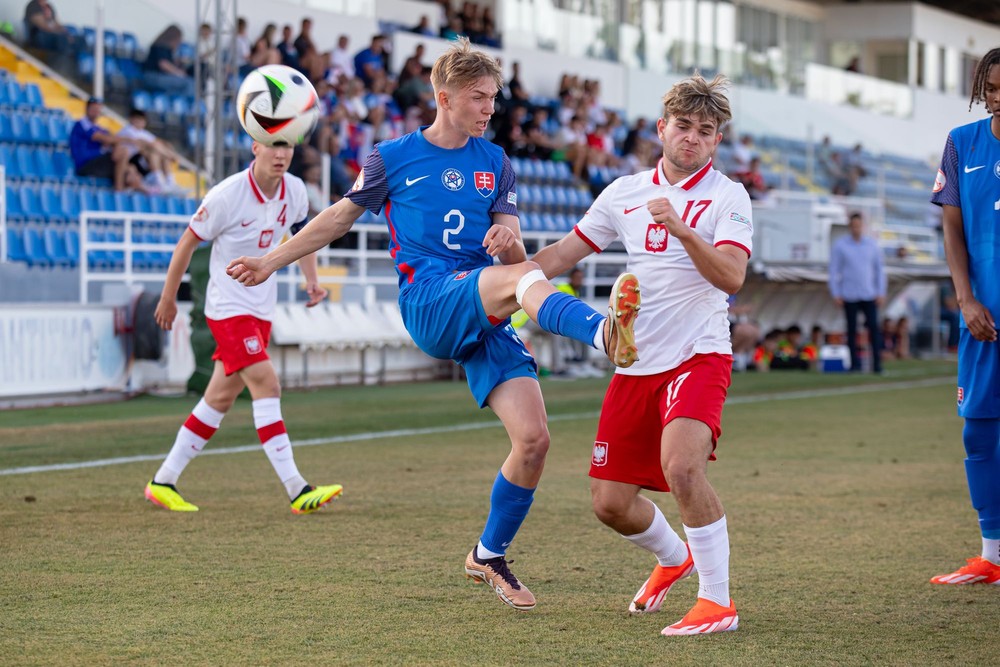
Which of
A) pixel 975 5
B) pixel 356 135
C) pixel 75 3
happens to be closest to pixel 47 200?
pixel 75 3

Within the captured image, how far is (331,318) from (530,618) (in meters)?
11.5

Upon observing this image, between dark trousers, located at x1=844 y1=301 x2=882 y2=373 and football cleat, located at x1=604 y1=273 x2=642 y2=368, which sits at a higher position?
football cleat, located at x1=604 y1=273 x2=642 y2=368

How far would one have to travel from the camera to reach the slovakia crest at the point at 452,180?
16.7 feet

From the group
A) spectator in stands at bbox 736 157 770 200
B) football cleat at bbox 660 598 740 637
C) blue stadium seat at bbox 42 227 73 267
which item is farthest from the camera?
spectator in stands at bbox 736 157 770 200

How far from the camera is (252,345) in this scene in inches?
289

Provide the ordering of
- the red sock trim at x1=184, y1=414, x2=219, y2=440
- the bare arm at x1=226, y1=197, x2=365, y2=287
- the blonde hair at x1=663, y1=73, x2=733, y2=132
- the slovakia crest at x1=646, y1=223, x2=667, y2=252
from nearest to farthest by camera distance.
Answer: the blonde hair at x1=663, y1=73, x2=733, y2=132 → the slovakia crest at x1=646, y1=223, x2=667, y2=252 → the bare arm at x1=226, y1=197, x2=365, y2=287 → the red sock trim at x1=184, y1=414, x2=219, y2=440

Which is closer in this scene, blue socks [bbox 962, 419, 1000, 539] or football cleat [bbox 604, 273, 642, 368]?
football cleat [bbox 604, 273, 642, 368]

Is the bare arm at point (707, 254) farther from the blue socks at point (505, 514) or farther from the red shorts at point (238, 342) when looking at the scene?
the red shorts at point (238, 342)

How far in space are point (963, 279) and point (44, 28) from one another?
14788 millimetres

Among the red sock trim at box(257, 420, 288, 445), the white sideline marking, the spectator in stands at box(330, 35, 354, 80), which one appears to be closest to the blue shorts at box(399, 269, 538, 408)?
the red sock trim at box(257, 420, 288, 445)

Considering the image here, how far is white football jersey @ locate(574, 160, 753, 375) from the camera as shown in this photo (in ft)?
15.5

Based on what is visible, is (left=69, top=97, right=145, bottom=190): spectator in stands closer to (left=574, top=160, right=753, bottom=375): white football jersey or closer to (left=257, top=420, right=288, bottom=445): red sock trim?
(left=257, top=420, right=288, bottom=445): red sock trim

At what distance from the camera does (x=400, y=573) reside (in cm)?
556

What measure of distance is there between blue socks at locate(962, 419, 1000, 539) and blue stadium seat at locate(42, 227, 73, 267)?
12.2m
